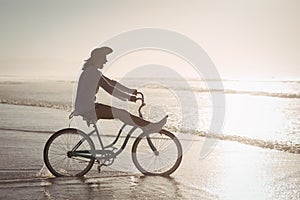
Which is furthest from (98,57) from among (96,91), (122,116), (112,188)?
(112,188)

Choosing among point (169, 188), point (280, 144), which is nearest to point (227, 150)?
point (280, 144)

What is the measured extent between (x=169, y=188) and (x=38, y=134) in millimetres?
7120

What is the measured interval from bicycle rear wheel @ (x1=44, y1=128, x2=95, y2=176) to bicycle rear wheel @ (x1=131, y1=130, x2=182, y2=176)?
0.87 metres

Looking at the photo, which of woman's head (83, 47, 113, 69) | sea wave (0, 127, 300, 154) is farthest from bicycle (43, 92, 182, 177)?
sea wave (0, 127, 300, 154)

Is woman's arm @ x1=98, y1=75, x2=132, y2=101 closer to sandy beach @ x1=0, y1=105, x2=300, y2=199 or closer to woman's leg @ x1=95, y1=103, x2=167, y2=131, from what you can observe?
woman's leg @ x1=95, y1=103, x2=167, y2=131

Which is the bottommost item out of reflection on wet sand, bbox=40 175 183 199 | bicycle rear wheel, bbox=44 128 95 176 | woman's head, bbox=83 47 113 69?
reflection on wet sand, bbox=40 175 183 199

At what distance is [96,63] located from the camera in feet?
29.0

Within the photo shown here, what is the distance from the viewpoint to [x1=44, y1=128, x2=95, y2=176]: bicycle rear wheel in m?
8.92

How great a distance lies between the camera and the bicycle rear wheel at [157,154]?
9352 mm

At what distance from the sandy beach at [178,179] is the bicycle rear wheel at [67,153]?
21cm

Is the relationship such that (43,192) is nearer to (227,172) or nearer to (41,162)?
(41,162)

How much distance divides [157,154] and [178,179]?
0.75m

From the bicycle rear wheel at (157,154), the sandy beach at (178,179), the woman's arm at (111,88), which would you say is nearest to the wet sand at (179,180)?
the sandy beach at (178,179)

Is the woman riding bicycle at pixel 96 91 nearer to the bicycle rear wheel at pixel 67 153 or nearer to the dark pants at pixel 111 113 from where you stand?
the dark pants at pixel 111 113
